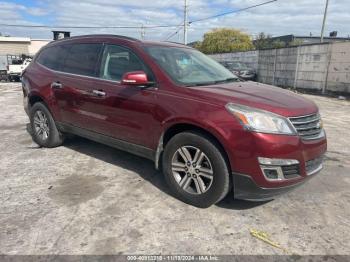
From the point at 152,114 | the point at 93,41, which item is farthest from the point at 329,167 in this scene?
the point at 93,41

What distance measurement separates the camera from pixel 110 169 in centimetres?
486

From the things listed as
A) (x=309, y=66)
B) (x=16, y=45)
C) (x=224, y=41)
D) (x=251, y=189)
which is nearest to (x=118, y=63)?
(x=251, y=189)

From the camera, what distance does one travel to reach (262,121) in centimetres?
323

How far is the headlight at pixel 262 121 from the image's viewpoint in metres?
3.19

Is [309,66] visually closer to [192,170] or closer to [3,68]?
[192,170]

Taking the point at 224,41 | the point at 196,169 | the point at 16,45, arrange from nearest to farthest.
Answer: the point at 196,169 → the point at 224,41 → the point at 16,45

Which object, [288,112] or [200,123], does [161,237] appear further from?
[288,112]

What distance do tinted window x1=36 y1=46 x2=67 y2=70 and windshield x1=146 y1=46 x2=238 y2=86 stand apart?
1.86 metres

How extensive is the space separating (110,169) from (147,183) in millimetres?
746

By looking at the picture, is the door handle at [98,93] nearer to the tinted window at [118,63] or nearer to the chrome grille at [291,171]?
the tinted window at [118,63]

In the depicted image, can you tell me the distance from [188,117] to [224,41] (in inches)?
2118

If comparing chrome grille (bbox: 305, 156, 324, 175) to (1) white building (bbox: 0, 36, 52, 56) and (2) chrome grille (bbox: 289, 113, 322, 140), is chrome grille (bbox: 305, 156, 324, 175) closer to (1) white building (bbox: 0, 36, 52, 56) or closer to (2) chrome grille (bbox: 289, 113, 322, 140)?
(2) chrome grille (bbox: 289, 113, 322, 140)

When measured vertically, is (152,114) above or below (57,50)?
below

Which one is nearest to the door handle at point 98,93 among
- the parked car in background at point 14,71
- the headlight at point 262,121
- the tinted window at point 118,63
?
the tinted window at point 118,63
